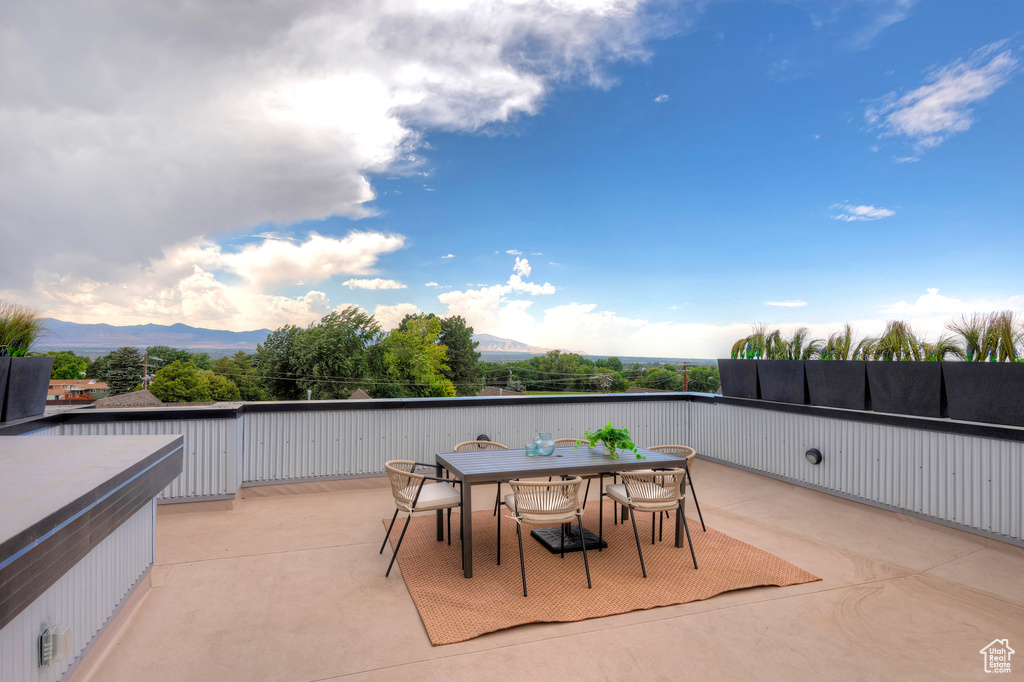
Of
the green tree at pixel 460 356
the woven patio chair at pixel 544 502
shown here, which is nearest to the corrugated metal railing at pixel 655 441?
the woven patio chair at pixel 544 502

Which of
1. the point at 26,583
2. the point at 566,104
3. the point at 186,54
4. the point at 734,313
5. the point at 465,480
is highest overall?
the point at 566,104

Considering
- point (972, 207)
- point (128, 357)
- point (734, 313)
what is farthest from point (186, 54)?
point (128, 357)

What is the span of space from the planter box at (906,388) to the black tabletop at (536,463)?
2.35 m

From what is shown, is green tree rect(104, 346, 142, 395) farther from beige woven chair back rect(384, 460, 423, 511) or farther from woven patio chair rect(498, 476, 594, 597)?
woven patio chair rect(498, 476, 594, 597)

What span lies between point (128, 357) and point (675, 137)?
2067 inches

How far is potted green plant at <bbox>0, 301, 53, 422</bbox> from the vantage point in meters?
3.37

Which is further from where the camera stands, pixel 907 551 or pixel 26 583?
pixel 907 551

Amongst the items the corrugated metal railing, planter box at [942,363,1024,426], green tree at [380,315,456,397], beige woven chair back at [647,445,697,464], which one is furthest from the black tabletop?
green tree at [380,315,456,397]

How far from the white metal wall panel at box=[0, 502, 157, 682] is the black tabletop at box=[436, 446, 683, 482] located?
1788 millimetres

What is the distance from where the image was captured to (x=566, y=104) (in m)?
15.6

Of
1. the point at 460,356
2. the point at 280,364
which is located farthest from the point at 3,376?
the point at 460,356

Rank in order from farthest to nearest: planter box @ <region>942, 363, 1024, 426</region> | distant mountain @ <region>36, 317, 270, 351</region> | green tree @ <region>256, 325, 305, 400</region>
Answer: distant mountain @ <region>36, 317, 270, 351</region>, green tree @ <region>256, 325, 305, 400</region>, planter box @ <region>942, 363, 1024, 426</region>

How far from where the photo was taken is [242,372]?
40.5m

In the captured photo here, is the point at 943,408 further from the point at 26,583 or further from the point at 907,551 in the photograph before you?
the point at 26,583
